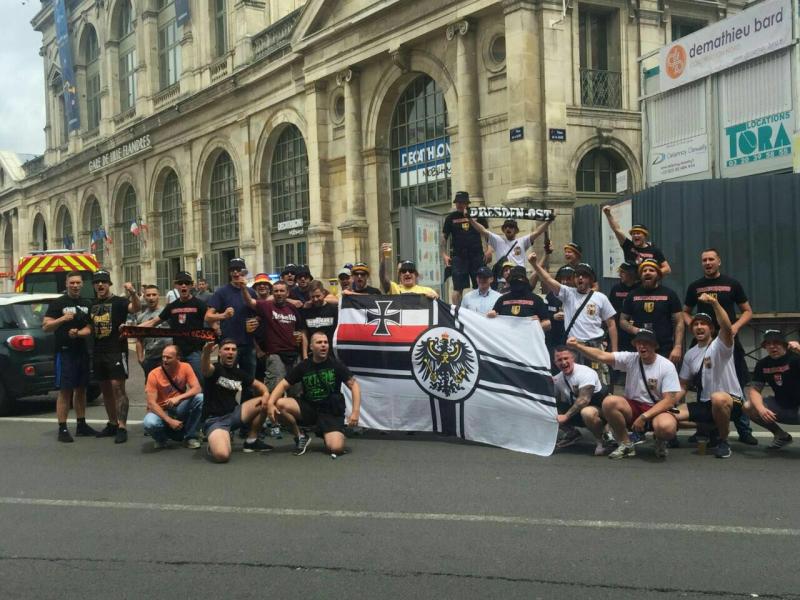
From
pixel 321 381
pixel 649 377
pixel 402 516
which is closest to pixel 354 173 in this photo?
pixel 321 381

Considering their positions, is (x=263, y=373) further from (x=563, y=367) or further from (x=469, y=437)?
(x=563, y=367)

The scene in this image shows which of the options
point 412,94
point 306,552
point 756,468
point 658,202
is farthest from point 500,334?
point 412,94

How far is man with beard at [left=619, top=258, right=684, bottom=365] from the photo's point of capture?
8.30 m

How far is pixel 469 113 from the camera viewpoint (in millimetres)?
19156

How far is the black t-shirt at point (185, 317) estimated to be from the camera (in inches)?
349

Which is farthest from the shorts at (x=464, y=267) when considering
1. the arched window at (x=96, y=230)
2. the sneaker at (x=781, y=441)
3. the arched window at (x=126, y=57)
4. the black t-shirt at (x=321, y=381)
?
the arched window at (x=96, y=230)

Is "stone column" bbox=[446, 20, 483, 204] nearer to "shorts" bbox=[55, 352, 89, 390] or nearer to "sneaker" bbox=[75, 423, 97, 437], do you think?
"shorts" bbox=[55, 352, 89, 390]

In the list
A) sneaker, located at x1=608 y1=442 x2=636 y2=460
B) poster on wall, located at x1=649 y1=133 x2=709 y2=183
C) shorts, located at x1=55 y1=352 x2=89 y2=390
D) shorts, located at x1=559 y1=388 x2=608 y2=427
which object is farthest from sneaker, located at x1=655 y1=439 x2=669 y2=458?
poster on wall, located at x1=649 y1=133 x2=709 y2=183

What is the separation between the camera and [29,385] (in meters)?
10.9

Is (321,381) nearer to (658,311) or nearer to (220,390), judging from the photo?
(220,390)

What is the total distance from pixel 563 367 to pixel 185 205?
Answer: 27914 millimetres

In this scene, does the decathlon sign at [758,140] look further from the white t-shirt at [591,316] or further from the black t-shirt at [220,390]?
the black t-shirt at [220,390]

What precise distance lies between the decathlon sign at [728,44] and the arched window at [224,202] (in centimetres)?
1863

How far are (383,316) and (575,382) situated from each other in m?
2.21
